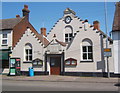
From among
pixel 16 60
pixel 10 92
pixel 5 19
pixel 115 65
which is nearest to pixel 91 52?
pixel 115 65

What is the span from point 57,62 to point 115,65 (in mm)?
6919

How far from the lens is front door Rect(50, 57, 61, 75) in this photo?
21.4m

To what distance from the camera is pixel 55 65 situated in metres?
21.5

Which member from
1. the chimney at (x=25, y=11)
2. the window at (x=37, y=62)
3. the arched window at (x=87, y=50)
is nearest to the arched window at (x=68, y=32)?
the arched window at (x=87, y=50)

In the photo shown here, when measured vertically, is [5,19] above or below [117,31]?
above

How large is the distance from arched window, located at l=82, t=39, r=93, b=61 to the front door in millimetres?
3215

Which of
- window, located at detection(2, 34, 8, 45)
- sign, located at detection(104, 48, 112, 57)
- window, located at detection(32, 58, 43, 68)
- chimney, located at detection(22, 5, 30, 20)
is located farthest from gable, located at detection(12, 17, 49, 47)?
sign, located at detection(104, 48, 112, 57)

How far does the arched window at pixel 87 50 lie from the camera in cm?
2000

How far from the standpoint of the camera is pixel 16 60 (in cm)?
2202

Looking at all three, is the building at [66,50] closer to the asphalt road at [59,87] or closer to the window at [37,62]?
the window at [37,62]

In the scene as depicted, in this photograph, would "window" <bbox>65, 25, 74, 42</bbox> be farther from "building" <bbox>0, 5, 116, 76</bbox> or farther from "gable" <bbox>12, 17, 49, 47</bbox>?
"gable" <bbox>12, 17, 49, 47</bbox>

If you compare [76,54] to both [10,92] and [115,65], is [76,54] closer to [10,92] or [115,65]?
[115,65]

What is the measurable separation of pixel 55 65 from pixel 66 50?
239 centimetres

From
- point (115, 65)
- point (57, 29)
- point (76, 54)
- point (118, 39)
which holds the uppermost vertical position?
point (57, 29)
